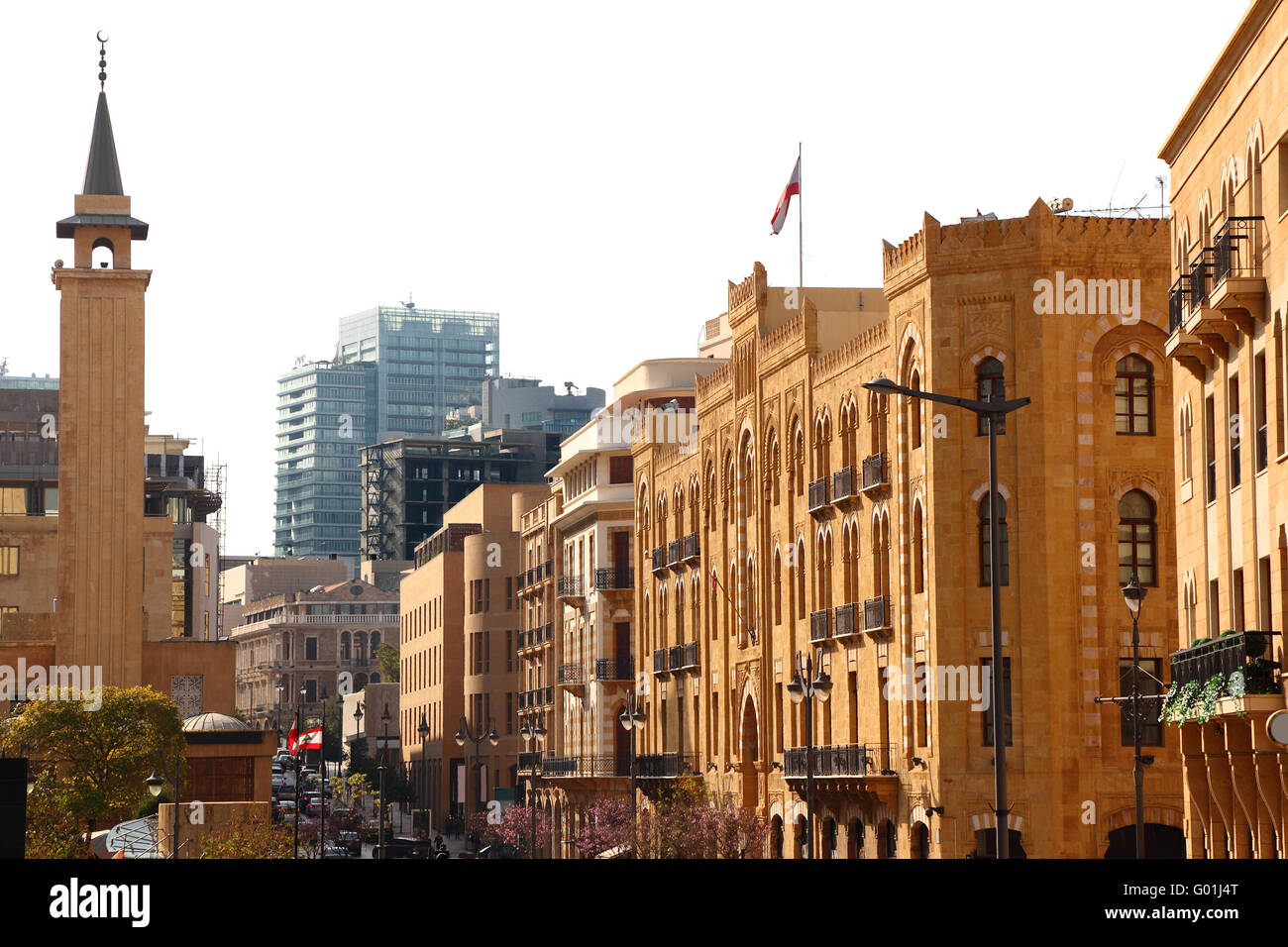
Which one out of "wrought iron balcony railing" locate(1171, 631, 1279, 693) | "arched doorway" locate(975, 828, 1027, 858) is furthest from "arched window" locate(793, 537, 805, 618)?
"wrought iron balcony railing" locate(1171, 631, 1279, 693)

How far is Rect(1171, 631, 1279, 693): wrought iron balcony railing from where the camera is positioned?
36.3 meters

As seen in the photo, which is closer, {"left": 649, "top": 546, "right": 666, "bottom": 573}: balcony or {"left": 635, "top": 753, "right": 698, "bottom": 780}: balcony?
{"left": 635, "top": 753, "right": 698, "bottom": 780}: balcony

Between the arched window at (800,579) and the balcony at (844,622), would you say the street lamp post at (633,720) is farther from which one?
the balcony at (844,622)

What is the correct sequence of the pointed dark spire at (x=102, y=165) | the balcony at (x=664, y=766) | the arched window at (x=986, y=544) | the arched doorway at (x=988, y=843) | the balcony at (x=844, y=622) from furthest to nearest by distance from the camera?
1. the pointed dark spire at (x=102, y=165)
2. the balcony at (x=664, y=766)
3. the balcony at (x=844, y=622)
4. the arched window at (x=986, y=544)
5. the arched doorway at (x=988, y=843)

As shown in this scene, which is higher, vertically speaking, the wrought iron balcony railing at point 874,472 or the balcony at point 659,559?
the wrought iron balcony railing at point 874,472

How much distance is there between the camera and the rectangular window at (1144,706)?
57500 mm

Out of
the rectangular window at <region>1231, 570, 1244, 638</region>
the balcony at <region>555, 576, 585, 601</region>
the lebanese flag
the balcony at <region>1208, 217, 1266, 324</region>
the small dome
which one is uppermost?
the lebanese flag

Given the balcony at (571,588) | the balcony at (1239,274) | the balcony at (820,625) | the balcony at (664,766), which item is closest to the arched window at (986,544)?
the balcony at (820,625)

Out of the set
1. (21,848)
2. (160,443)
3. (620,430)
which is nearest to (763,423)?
(620,430)

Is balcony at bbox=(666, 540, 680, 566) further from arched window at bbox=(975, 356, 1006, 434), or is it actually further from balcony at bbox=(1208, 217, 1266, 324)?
balcony at bbox=(1208, 217, 1266, 324)

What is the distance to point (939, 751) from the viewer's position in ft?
193

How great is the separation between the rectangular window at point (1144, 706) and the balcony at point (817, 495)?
12.9 meters

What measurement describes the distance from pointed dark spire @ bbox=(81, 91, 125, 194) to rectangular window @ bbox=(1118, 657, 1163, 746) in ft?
255
